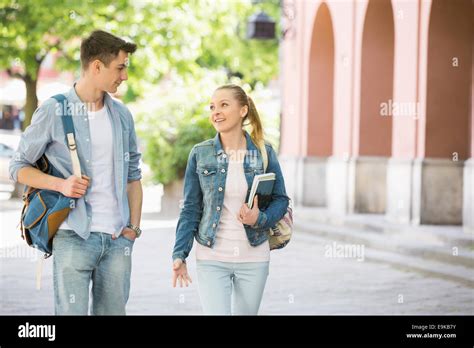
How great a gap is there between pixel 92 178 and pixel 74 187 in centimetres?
16

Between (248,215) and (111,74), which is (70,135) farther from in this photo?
(248,215)

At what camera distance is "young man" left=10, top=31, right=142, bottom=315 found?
5.04 m

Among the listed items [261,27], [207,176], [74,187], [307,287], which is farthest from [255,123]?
[261,27]

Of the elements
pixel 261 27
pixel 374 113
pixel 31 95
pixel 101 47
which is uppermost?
pixel 261 27

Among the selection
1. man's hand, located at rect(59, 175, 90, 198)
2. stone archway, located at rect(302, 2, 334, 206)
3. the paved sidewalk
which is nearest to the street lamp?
stone archway, located at rect(302, 2, 334, 206)

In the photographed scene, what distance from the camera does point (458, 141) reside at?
15312mm

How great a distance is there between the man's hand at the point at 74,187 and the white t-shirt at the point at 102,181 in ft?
0.33

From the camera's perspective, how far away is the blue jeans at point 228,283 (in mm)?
5277

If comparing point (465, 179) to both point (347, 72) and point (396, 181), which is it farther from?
point (347, 72)

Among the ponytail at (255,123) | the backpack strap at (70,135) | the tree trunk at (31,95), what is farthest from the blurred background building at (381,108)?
the backpack strap at (70,135)

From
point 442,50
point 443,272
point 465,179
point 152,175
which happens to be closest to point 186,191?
point 443,272

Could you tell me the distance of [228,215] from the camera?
5320 millimetres

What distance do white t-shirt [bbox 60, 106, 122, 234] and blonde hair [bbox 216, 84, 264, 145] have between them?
0.61 m
